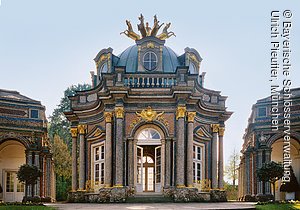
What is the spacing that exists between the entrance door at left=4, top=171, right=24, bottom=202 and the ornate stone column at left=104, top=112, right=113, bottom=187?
26.7 feet

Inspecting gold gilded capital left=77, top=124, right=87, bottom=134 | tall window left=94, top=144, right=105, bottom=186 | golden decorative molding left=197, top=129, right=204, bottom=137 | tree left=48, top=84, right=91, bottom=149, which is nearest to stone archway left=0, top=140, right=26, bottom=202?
gold gilded capital left=77, top=124, right=87, bottom=134

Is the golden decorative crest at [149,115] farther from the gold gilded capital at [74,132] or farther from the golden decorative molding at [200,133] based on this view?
the gold gilded capital at [74,132]

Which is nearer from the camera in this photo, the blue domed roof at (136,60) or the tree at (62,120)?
the blue domed roof at (136,60)

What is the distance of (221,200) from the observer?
27.9m

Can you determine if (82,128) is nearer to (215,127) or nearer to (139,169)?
(139,169)

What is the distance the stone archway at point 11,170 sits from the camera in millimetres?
31562

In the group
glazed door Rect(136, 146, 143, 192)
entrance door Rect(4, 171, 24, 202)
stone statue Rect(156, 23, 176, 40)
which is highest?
stone statue Rect(156, 23, 176, 40)

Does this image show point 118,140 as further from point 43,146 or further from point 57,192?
point 57,192

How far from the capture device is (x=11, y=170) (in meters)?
32.2

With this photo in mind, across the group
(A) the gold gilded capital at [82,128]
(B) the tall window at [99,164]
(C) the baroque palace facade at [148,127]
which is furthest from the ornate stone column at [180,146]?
(A) the gold gilded capital at [82,128]

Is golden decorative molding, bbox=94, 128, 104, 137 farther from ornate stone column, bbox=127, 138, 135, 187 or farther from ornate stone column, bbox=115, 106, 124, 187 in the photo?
ornate stone column, bbox=127, 138, 135, 187

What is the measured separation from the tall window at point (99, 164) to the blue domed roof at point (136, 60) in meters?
4.74

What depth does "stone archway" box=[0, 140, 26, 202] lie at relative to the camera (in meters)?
31.6

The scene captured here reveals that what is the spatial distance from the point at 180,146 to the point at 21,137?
893 centimetres
